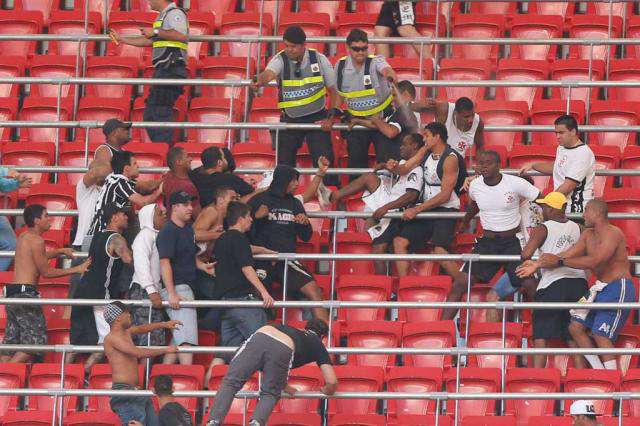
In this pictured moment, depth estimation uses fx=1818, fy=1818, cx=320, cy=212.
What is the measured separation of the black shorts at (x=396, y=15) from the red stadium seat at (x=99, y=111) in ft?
9.33

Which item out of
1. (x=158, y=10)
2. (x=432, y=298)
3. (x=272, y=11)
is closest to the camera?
(x=432, y=298)

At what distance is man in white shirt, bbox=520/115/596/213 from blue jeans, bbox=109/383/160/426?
406cm

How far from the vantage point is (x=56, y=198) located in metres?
17.4

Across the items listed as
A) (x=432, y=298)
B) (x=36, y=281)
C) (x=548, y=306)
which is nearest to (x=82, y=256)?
(x=36, y=281)

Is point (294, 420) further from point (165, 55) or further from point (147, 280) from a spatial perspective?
point (165, 55)

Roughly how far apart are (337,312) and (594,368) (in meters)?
2.39

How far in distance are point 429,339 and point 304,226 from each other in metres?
1.53

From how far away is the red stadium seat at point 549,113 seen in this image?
698 inches

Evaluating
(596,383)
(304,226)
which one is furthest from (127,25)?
(596,383)

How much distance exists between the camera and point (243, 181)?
1639 cm

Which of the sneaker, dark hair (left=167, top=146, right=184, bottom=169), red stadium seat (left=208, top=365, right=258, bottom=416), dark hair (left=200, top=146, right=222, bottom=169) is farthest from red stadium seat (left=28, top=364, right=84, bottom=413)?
the sneaker

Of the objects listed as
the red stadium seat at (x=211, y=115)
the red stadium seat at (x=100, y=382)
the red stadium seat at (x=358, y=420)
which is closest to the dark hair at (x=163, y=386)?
the red stadium seat at (x=100, y=382)

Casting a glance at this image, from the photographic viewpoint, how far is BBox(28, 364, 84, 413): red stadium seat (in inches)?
609

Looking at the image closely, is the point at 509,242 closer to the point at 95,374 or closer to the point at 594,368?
the point at 594,368
